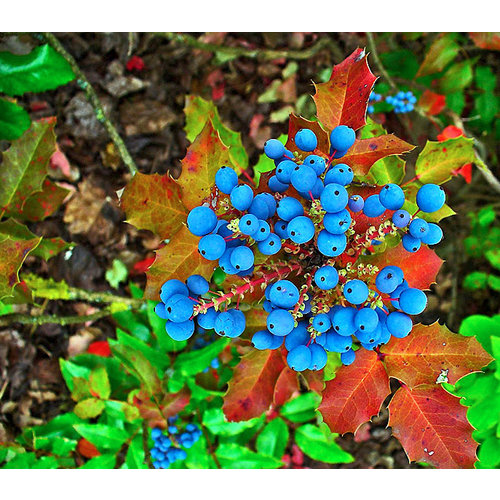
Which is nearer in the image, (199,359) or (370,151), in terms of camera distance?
(370,151)

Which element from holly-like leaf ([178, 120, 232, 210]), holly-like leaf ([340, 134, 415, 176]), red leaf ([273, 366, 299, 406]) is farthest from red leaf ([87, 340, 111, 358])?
holly-like leaf ([340, 134, 415, 176])

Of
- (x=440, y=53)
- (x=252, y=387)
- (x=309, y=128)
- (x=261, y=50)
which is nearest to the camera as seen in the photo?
(x=309, y=128)

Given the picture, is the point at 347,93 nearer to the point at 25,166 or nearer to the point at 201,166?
the point at 201,166

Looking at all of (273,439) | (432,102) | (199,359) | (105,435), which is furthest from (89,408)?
(432,102)

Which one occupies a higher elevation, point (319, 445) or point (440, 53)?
point (440, 53)

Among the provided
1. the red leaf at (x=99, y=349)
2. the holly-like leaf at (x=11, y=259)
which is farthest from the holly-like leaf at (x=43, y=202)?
the red leaf at (x=99, y=349)

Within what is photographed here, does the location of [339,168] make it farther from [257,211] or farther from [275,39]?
[275,39]
